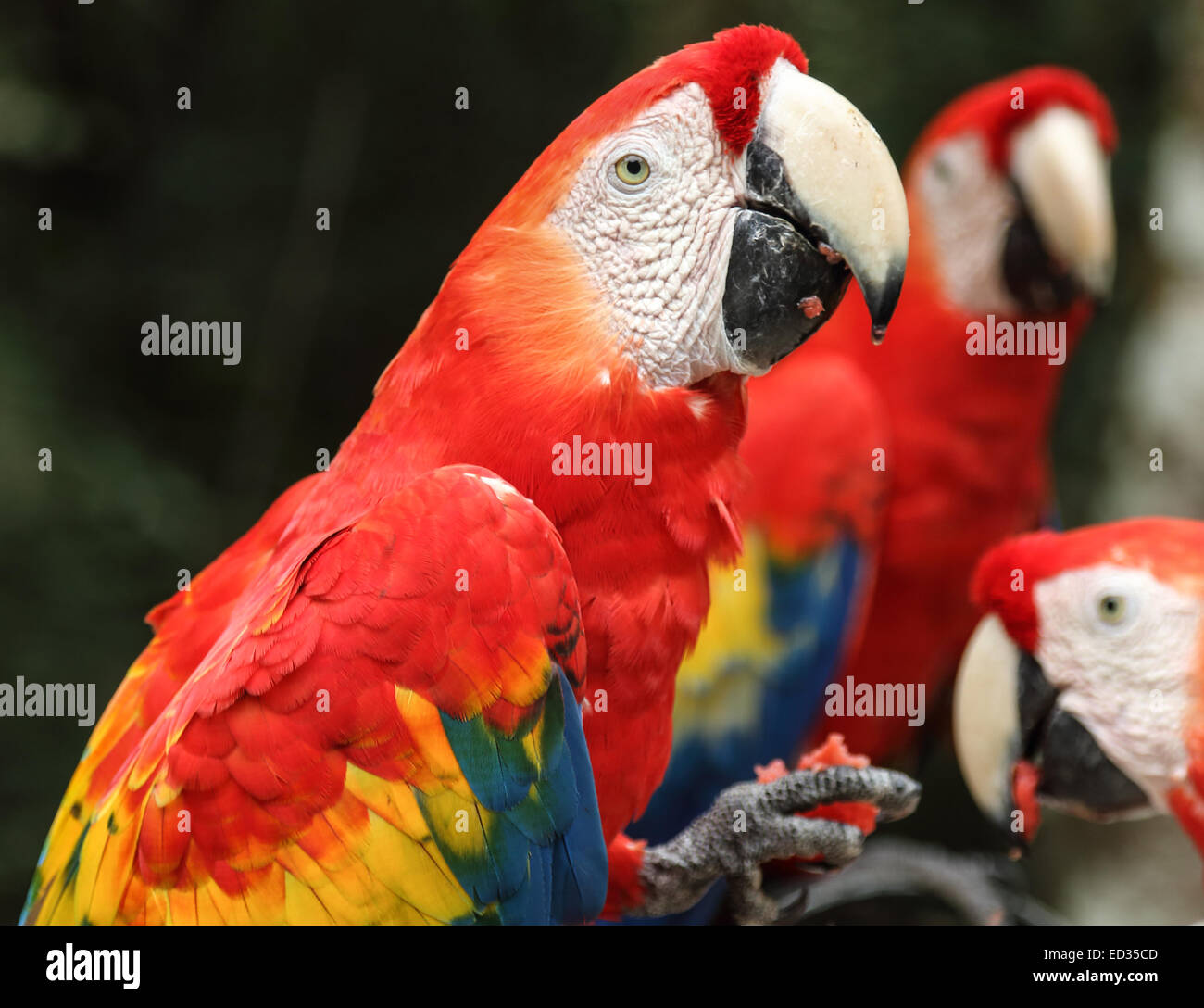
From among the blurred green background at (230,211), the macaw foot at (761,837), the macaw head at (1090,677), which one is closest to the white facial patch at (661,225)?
the macaw foot at (761,837)

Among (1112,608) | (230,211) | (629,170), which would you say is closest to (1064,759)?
(1112,608)

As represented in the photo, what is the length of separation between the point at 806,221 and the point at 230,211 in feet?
4.15

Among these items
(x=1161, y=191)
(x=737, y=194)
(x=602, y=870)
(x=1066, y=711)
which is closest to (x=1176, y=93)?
(x=1161, y=191)

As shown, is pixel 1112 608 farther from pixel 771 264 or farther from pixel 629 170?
pixel 629 170

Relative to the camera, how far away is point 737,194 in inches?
34.8

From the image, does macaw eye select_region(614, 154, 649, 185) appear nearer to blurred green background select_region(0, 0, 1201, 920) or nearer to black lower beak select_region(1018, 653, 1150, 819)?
black lower beak select_region(1018, 653, 1150, 819)

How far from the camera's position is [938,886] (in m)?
1.52

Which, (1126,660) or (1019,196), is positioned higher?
(1019,196)

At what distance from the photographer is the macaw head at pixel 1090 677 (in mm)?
1152

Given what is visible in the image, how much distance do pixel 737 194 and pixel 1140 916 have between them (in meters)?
1.56

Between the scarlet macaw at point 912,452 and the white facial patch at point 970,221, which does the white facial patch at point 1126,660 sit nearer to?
the scarlet macaw at point 912,452

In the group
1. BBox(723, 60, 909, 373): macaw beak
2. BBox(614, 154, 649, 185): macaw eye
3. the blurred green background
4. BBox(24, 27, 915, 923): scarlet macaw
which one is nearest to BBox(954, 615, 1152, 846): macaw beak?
BBox(24, 27, 915, 923): scarlet macaw

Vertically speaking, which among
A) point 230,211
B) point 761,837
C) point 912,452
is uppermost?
point 230,211
